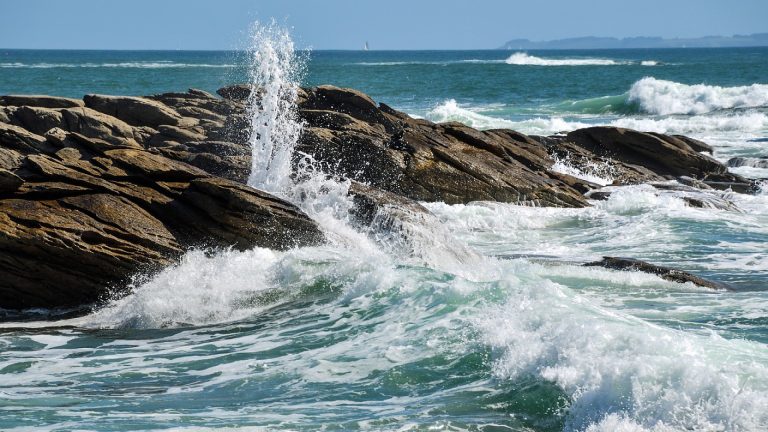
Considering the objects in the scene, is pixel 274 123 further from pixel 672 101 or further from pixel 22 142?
pixel 672 101

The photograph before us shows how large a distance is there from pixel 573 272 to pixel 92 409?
23.8 feet

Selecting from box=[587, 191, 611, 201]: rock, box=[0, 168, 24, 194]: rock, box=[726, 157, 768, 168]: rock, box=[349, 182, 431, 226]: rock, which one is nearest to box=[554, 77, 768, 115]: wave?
box=[726, 157, 768, 168]: rock

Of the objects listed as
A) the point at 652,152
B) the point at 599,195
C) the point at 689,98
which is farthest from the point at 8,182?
the point at 689,98

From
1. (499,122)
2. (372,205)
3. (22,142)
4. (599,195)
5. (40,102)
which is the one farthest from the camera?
(499,122)

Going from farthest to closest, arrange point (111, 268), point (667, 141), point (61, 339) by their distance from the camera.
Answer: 1. point (667, 141)
2. point (111, 268)
3. point (61, 339)

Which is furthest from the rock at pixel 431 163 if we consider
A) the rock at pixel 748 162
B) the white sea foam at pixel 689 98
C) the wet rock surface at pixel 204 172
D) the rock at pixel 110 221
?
the white sea foam at pixel 689 98

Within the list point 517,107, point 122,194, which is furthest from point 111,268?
point 517,107

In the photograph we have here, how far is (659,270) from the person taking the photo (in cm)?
1282

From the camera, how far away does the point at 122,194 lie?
12055mm

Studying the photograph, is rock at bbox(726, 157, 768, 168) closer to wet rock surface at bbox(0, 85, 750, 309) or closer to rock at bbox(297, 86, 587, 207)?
wet rock surface at bbox(0, 85, 750, 309)

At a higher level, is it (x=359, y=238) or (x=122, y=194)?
(x=122, y=194)

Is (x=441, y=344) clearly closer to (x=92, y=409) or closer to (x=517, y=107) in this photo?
(x=92, y=409)

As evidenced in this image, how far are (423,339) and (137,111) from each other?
1508 cm

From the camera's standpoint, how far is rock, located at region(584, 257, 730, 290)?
12.5m
